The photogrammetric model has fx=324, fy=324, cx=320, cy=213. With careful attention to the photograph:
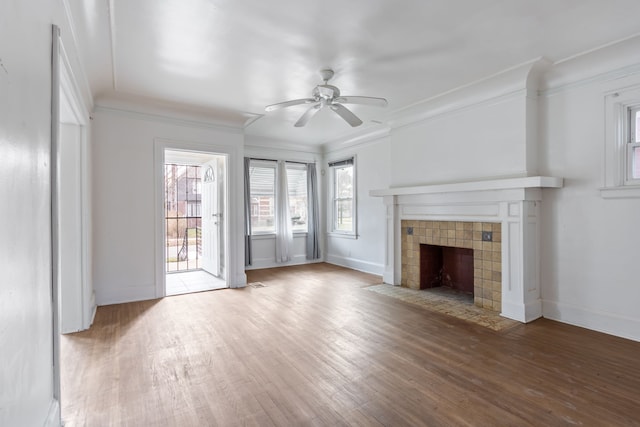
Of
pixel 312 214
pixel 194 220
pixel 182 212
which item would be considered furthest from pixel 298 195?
pixel 182 212

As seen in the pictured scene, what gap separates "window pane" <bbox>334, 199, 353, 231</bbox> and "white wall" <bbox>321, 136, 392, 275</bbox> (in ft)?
0.90

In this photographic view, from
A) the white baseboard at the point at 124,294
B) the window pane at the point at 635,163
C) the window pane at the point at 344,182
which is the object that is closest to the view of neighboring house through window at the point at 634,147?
the window pane at the point at 635,163

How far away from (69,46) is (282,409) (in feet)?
9.07

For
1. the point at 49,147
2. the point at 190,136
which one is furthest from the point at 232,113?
the point at 49,147

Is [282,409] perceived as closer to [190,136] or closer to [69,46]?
[69,46]

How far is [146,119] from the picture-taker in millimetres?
Answer: 4242

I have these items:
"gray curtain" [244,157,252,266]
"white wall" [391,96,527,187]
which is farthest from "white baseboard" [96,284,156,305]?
"white wall" [391,96,527,187]

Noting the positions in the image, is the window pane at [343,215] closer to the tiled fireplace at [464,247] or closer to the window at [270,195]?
the window at [270,195]

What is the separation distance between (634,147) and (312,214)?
16.3ft

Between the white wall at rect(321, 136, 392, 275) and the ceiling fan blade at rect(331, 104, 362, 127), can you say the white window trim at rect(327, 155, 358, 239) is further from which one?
the ceiling fan blade at rect(331, 104, 362, 127)

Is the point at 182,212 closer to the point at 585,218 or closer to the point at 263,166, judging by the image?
the point at 263,166

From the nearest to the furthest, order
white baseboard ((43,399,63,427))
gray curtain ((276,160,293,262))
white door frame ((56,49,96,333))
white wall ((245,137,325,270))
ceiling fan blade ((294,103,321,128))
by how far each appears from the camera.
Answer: white baseboard ((43,399,63,427))
white door frame ((56,49,96,333))
ceiling fan blade ((294,103,321,128))
white wall ((245,137,325,270))
gray curtain ((276,160,293,262))

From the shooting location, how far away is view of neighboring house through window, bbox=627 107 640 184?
2957 mm

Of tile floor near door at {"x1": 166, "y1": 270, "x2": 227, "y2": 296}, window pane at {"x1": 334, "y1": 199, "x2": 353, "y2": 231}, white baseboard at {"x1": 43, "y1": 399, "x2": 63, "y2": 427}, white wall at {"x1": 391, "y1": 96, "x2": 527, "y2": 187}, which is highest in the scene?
white wall at {"x1": 391, "y1": 96, "x2": 527, "y2": 187}
